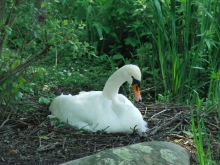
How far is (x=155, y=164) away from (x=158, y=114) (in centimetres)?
151

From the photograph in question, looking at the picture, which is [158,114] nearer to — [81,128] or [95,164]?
[81,128]

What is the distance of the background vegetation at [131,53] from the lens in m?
4.84

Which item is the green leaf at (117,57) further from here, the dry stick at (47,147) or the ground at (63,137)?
the dry stick at (47,147)

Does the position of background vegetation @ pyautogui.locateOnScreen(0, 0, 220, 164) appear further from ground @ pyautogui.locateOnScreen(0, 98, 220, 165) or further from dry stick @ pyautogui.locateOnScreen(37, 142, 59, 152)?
dry stick @ pyautogui.locateOnScreen(37, 142, 59, 152)

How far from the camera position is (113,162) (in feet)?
13.1

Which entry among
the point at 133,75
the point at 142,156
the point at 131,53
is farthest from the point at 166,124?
the point at 131,53

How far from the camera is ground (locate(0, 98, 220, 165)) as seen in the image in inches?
178

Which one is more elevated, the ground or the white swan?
the white swan

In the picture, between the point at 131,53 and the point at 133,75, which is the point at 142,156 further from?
the point at 131,53

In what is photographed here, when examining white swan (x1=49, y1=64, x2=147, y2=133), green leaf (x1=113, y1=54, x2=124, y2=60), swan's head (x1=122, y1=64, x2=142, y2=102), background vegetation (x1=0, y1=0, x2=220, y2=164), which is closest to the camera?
background vegetation (x1=0, y1=0, x2=220, y2=164)

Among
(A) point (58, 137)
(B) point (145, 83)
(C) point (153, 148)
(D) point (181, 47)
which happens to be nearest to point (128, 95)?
(B) point (145, 83)

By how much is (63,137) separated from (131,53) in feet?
8.17

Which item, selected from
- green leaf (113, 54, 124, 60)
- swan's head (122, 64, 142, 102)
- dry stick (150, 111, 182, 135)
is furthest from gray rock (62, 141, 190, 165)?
green leaf (113, 54, 124, 60)

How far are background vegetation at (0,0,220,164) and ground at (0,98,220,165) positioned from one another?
5.5 inches
